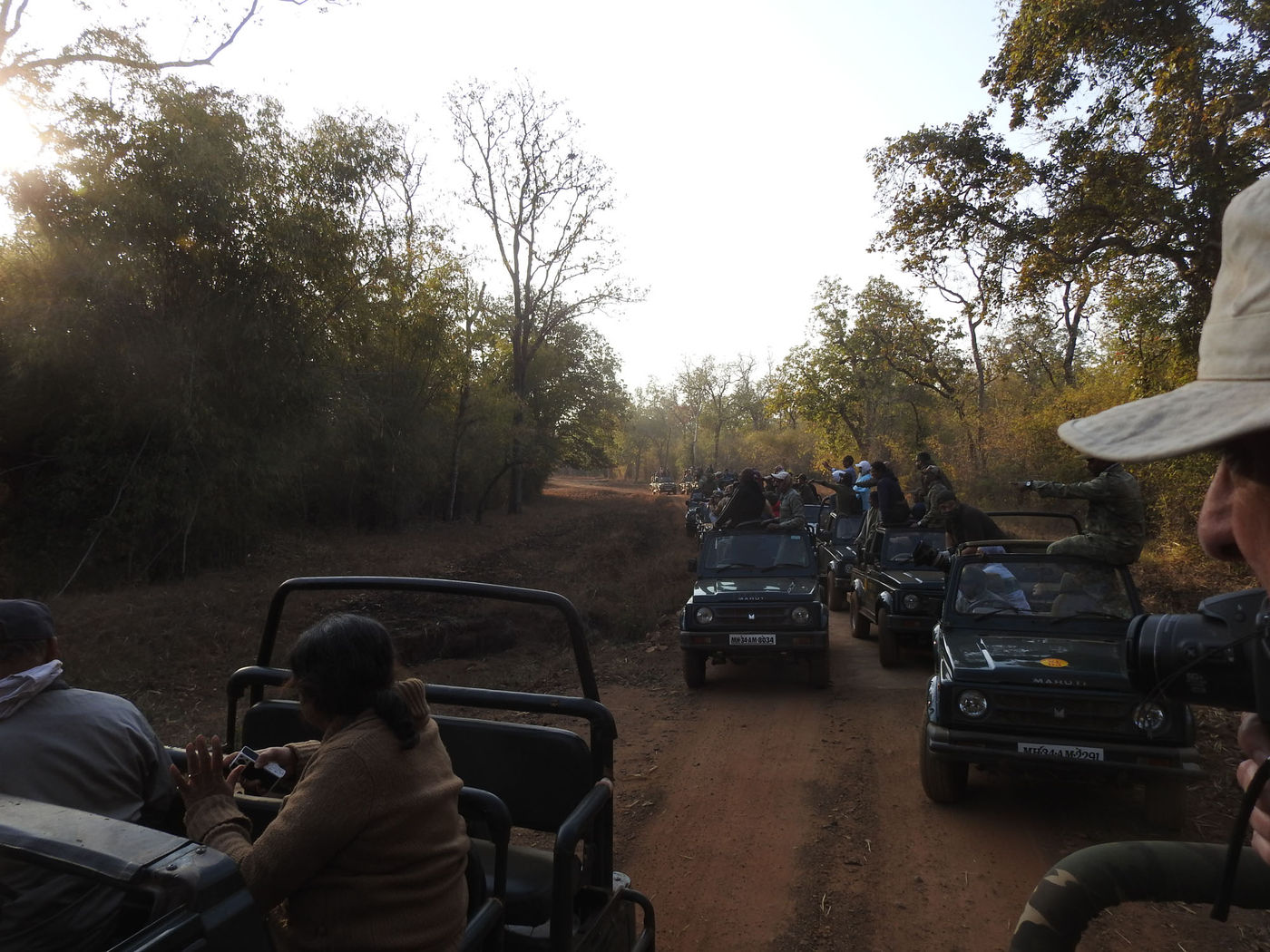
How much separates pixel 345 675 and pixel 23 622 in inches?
47.4

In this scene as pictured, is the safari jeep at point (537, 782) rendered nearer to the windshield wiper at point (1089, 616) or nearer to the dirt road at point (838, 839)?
the dirt road at point (838, 839)

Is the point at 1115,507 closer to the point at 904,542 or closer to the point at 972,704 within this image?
the point at 972,704

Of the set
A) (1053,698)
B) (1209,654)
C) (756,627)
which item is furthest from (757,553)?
(1209,654)

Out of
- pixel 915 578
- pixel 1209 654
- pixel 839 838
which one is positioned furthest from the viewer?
pixel 915 578

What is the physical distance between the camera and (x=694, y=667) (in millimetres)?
8781

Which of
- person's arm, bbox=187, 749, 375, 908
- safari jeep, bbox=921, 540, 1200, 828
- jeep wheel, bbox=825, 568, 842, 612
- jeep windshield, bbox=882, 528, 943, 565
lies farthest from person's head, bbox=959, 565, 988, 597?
jeep wheel, bbox=825, 568, 842, 612

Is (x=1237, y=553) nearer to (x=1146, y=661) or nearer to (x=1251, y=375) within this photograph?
(x=1251, y=375)

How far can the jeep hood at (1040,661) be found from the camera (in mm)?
5203

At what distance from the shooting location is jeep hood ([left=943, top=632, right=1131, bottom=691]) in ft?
17.1

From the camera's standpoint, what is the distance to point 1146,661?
55.9 inches

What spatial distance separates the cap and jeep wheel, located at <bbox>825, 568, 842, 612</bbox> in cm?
1255

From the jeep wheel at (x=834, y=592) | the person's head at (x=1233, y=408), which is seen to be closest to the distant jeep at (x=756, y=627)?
the jeep wheel at (x=834, y=592)

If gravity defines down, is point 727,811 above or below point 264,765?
below

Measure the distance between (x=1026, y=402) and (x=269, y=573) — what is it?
77.6 ft
